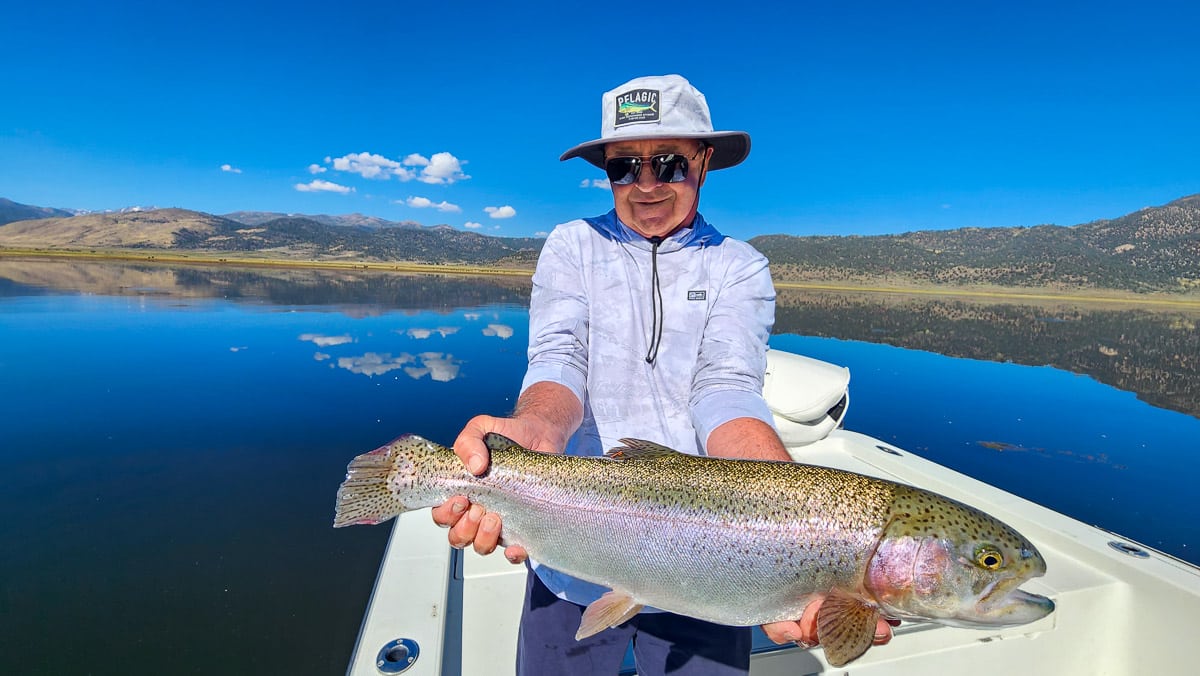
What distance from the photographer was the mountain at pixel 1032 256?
7806 centimetres

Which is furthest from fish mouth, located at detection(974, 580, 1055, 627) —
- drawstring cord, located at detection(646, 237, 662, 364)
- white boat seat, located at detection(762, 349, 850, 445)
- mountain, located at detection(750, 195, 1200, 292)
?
mountain, located at detection(750, 195, 1200, 292)

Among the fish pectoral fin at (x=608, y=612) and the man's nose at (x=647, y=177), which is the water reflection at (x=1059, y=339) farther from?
the fish pectoral fin at (x=608, y=612)

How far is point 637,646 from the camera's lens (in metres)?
2.83

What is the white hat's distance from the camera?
2.94 metres

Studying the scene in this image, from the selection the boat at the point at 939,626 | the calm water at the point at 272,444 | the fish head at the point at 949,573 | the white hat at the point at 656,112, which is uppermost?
the white hat at the point at 656,112

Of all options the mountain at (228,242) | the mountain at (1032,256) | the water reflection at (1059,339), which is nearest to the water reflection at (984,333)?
the water reflection at (1059,339)

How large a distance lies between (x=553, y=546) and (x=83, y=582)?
5.97m

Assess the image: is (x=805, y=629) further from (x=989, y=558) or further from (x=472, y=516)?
(x=472, y=516)

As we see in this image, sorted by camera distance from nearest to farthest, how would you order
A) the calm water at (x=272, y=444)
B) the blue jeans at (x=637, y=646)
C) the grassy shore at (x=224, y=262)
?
the blue jeans at (x=637, y=646), the calm water at (x=272, y=444), the grassy shore at (x=224, y=262)

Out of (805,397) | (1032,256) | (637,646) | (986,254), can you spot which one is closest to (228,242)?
(986,254)

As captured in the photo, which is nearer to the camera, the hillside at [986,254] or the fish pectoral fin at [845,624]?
the fish pectoral fin at [845,624]

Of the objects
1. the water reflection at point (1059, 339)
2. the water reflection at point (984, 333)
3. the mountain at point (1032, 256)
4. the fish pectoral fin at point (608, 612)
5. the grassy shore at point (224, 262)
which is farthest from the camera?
the grassy shore at point (224, 262)

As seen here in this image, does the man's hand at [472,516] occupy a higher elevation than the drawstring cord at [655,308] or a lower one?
lower

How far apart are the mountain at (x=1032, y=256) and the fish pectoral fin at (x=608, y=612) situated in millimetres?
94563
